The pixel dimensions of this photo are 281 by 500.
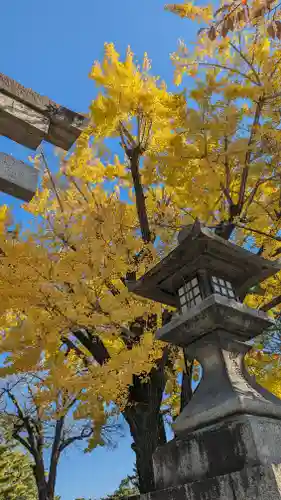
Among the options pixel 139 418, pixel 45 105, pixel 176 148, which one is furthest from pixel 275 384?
pixel 45 105

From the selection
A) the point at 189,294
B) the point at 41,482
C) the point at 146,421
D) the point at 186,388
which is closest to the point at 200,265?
the point at 189,294

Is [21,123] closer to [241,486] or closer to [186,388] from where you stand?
[241,486]

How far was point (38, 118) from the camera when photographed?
3.72 m

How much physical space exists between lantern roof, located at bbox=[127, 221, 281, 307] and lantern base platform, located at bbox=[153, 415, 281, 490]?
1428mm

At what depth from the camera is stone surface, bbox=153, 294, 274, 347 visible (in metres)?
3.39

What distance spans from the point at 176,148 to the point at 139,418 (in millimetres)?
3783

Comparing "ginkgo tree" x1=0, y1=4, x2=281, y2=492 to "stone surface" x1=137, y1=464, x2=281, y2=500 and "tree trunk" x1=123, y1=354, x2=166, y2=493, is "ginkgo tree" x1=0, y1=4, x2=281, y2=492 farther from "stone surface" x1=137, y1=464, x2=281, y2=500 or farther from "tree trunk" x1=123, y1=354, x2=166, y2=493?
"stone surface" x1=137, y1=464, x2=281, y2=500

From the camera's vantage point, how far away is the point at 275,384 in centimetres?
689

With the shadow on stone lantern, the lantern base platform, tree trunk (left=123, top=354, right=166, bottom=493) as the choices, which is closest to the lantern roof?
the shadow on stone lantern

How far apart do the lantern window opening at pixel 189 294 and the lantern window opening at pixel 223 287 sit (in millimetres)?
165

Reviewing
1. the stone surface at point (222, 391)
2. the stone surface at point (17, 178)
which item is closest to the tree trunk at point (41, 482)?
the stone surface at point (222, 391)

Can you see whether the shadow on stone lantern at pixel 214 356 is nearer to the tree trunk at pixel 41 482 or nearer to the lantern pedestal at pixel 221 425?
the lantern pedestal at pixel 221 425

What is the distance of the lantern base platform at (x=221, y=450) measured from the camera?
2.70 m

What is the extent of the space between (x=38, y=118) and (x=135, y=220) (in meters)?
3.10
